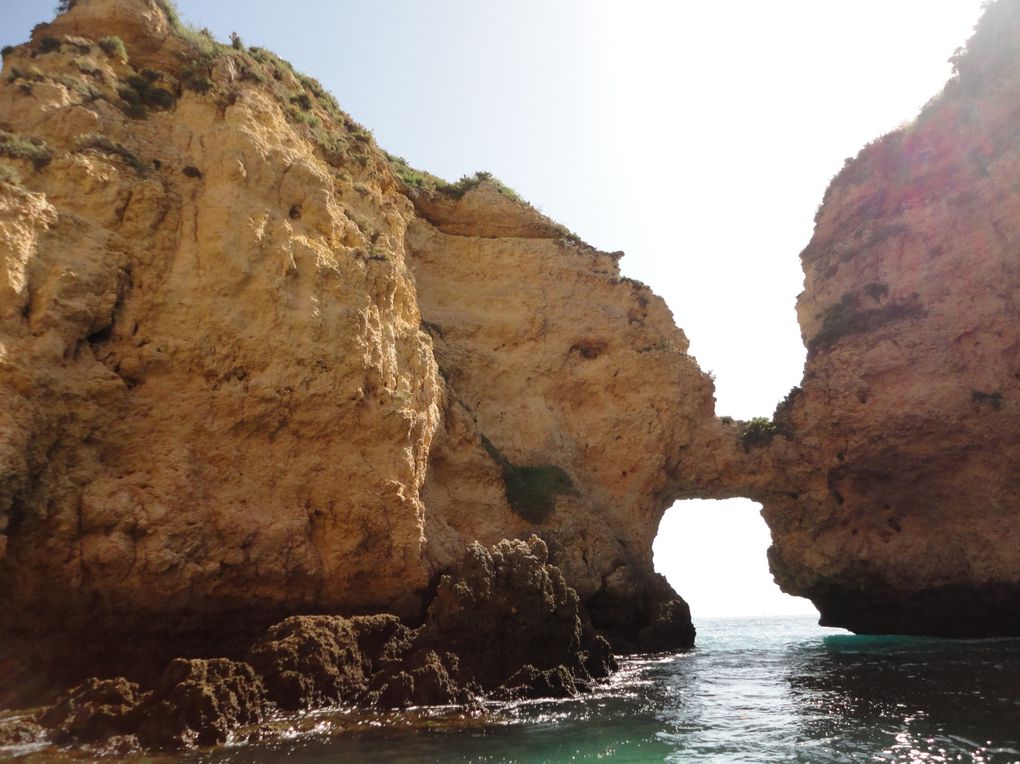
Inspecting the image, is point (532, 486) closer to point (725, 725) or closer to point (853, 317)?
point (725, 725)

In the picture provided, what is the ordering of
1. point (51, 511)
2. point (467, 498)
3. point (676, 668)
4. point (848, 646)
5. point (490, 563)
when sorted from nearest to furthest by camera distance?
1. point (51, 511)
2. point (490, 563)
3. point (676, 668)
4. point (467, 498)
5. point (848, 646)

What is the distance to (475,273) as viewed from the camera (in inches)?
924

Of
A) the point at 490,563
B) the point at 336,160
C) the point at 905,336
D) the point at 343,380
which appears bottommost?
the point at 490,563

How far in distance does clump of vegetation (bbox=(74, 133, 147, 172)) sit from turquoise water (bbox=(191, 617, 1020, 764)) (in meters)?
11.4

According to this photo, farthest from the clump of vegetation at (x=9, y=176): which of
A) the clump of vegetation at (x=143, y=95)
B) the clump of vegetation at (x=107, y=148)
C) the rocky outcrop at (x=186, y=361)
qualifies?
the clump of vegetation at (x=143, y=95)

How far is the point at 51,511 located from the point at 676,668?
13.5 meters

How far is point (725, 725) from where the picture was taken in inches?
366

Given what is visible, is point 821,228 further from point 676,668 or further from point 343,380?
point 343,380

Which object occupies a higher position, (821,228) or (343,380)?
(821,228)

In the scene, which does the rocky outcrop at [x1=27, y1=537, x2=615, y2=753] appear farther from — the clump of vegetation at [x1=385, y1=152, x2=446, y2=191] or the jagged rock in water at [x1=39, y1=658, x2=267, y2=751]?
the clump of vegetation at [x1=385, y1=152, x2=446, y2=191]

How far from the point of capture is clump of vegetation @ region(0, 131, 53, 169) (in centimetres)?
1184

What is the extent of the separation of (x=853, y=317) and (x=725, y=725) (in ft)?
58.3

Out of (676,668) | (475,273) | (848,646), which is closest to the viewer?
(676,668)

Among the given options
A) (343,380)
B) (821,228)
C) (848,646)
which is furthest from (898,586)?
(343,380)
